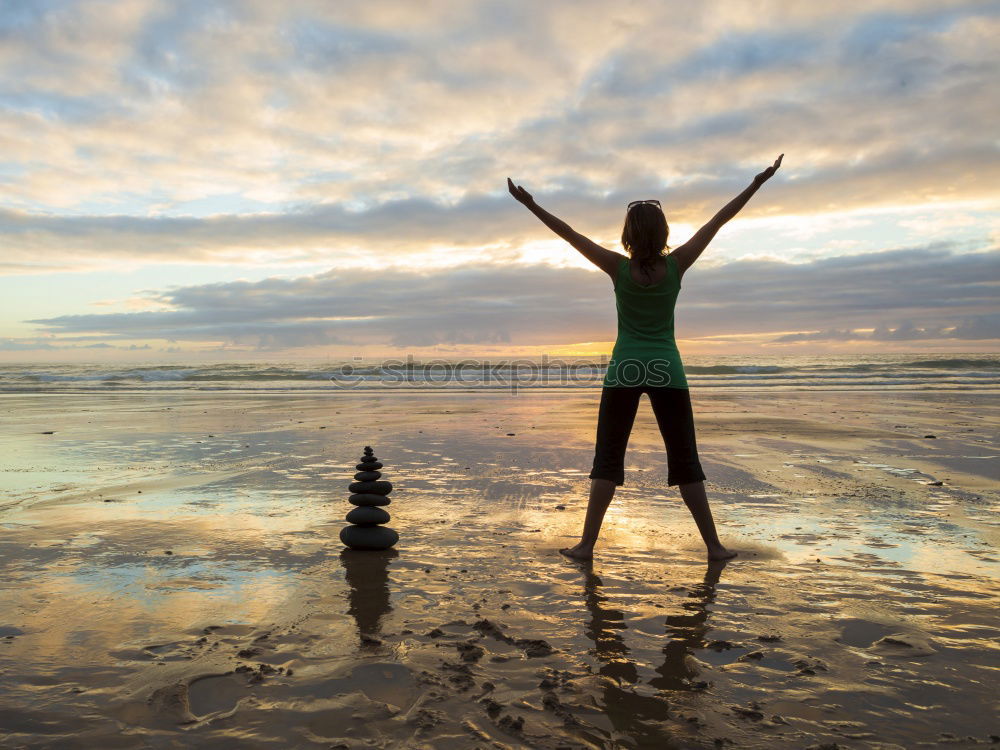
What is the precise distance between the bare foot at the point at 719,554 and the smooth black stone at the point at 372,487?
238cm

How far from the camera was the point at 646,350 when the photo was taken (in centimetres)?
459

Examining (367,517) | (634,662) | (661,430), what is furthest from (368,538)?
(634,662)

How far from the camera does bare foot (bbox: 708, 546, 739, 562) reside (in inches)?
177

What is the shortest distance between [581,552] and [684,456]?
99 cm

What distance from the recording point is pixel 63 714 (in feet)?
8.13

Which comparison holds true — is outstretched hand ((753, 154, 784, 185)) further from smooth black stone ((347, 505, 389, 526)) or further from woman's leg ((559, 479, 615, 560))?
smooth black stone ((347, 505, 389, 526))

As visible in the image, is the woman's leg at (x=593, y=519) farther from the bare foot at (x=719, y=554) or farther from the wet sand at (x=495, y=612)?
the bare foot at (x=719, y=554)

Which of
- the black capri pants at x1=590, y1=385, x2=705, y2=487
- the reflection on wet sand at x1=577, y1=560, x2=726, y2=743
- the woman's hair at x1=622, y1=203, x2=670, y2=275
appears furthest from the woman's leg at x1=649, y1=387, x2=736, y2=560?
the woman's hair at x1=622, y1=203, x2=670, y2=275

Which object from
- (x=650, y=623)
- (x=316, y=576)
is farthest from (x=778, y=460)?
(x=316, y=576)

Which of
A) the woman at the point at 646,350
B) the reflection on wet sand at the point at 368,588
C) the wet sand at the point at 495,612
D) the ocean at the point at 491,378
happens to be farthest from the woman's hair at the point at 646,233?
the ocean at the point at 491,378

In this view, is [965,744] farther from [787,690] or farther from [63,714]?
[63,714]

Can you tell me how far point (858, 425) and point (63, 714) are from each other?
14.1 m

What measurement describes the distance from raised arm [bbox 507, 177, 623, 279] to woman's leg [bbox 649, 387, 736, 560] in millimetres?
948

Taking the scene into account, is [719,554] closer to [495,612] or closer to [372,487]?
[495,612]
